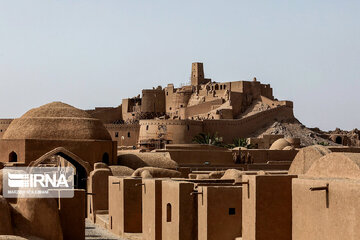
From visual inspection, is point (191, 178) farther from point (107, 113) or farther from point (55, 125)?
point (107, 113)

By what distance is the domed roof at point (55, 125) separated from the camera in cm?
3331

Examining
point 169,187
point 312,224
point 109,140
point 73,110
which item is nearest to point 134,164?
point 109,140

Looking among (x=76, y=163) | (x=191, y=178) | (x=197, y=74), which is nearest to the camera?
(x=191, y=178)

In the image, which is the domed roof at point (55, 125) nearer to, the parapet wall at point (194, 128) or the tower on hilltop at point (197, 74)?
the parapet wall at point (194, 128)

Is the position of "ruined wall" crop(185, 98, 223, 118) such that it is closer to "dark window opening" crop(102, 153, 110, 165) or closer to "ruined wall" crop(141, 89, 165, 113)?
"ruined wall" crop(141, 89, 165, 113)

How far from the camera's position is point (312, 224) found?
12.3 meters

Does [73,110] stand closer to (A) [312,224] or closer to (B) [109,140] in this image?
(B) [109,140]

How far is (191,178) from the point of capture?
25.3 metres

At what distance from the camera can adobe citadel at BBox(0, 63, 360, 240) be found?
42.7 feet

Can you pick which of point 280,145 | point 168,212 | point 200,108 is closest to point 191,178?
point 168,212

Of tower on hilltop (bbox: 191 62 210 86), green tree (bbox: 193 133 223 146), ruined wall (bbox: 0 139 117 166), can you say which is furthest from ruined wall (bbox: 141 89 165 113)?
ruined wall (bbox: 0 139 117 166)

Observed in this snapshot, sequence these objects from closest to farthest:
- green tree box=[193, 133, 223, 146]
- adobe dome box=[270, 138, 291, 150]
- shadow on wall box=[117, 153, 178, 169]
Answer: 1. shadow on wall box=[117, 153, 178, 169]
2. adobe dome box=[270, 138, 291, 150]
3. green tree box=[193, 133, 223, 146]

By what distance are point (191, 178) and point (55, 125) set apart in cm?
1053

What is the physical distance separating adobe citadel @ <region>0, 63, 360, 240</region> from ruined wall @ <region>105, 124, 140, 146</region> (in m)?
0.09
